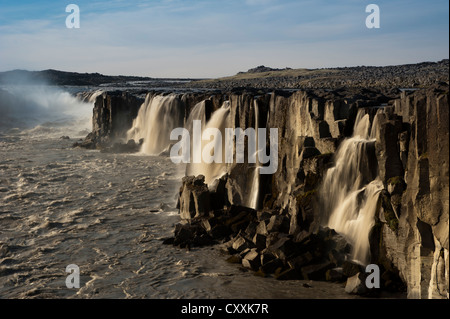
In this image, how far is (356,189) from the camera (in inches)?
976

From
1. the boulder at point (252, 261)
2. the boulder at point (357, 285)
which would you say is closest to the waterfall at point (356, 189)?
the boulder at point (357, 285)

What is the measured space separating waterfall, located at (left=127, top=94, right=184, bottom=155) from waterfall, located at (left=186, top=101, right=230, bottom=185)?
18456mm

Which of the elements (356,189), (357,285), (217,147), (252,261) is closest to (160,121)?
(217,147)

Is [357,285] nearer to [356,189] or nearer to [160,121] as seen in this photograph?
[356,189]

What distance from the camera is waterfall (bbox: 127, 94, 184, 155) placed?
61.8 m

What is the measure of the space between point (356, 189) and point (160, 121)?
4136 cm

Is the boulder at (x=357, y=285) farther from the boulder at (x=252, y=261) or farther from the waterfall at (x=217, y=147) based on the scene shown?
the waterfall at (x=217, y=147)

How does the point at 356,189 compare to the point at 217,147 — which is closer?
the point at 356,189

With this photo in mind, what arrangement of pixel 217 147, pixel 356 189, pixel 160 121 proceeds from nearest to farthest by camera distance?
pixel 356 189 < pixel 217 147 < pixel 160 121

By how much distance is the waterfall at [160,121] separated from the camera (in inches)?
2434

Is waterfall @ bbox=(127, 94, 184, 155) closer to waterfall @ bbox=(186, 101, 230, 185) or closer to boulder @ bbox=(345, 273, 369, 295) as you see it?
waterfall @ bbox=(186, 101, 230, 185)

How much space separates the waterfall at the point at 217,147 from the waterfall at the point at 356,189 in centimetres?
1191

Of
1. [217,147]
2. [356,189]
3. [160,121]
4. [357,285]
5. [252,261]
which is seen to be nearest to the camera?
[357,285]
